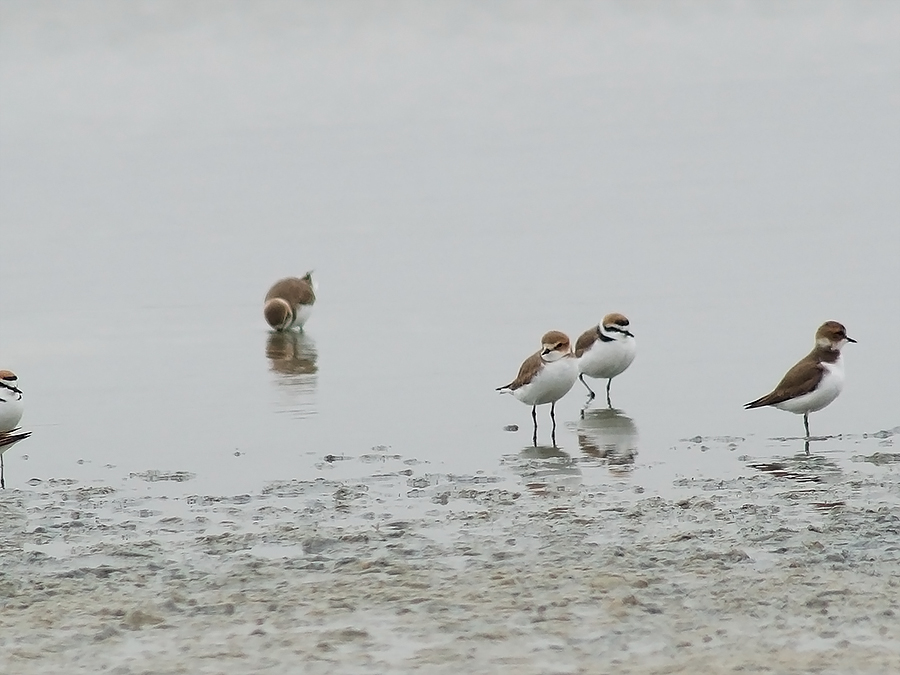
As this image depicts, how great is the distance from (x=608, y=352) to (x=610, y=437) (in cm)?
211

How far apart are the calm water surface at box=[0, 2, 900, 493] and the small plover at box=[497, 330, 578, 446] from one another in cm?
25

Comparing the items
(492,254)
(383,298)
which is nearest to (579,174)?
(492,254)

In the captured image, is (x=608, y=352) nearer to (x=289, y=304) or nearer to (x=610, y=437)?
(x=610, y=437)

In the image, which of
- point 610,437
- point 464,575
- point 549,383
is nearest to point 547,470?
point 610,437

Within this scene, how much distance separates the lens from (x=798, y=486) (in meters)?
8.76

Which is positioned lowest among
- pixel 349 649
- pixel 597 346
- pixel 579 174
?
pixel 349 649

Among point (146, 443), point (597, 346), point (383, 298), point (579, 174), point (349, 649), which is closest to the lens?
point (349, 649)

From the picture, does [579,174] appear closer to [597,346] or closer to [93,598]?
[597,346]

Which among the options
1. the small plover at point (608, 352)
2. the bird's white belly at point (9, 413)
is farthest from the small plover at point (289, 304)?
the bird's white belly at point (9, 413)

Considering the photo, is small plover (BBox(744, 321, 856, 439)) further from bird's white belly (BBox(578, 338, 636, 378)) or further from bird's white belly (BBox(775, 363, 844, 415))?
bird's white belly (BBox(578, 338, 636, 378))

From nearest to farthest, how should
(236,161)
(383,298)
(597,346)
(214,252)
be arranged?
(597,346) → (383,298) → (214,252) → (236,161)

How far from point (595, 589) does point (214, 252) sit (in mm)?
17871

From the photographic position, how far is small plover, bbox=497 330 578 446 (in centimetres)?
1137

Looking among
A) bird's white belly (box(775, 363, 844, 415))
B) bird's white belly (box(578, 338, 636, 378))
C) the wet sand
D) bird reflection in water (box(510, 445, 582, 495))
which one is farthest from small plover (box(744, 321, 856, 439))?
bird's white belly (box(578, 338, 636, 378))
